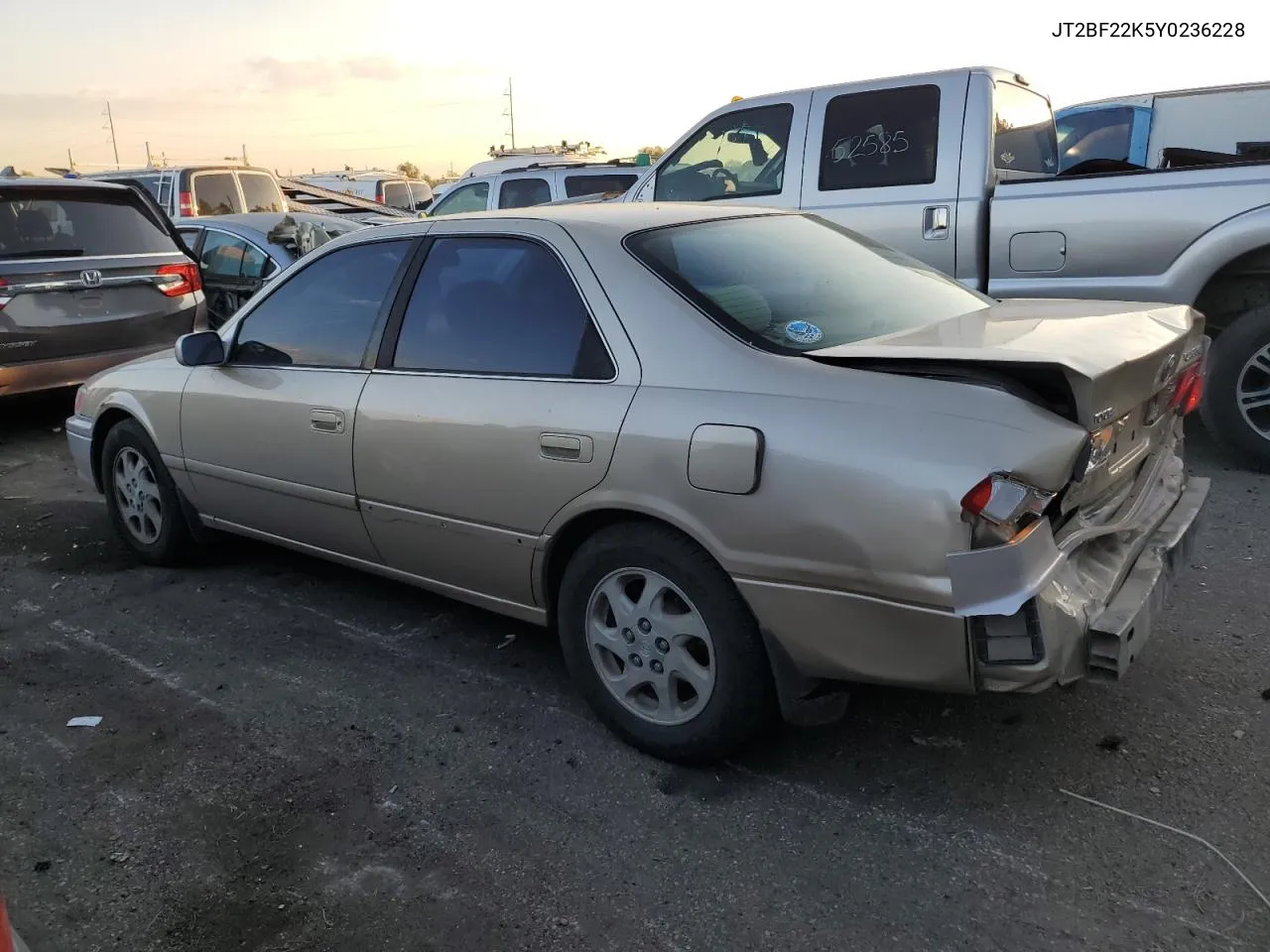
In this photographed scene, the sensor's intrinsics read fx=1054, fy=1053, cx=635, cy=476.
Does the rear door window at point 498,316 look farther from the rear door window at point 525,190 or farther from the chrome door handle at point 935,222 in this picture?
the rear door window at point 525,190

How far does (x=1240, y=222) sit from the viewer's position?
5.21 m

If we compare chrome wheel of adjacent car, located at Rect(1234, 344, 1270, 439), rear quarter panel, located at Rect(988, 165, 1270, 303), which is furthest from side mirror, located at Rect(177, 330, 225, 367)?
chrome wheel of adjacent car, located at Rect(1234, 344, 1270, 439)

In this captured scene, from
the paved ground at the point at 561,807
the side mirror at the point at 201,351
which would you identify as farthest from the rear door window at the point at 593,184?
the paved ground at the point at 561,807

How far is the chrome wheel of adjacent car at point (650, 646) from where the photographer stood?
9.78 ft

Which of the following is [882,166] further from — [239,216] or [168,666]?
[239,216]

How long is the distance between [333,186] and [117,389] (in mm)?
17320

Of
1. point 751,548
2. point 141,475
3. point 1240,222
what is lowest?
point 141,475

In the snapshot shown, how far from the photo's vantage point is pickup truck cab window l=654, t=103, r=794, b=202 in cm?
671

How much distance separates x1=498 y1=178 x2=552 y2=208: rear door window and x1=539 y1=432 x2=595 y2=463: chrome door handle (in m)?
8.89

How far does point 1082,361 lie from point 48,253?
6.95m

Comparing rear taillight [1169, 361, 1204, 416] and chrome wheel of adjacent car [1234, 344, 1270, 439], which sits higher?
rear taillight [1169, 361, 1204, 416]

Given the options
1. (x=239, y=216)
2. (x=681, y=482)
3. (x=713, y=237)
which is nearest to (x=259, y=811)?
(x=681, y=482)

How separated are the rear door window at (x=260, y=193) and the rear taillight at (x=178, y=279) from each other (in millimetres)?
6078

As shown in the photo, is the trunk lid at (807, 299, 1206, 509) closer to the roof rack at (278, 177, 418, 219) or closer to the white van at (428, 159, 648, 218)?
the white van at (428, 159, 648, 218)
